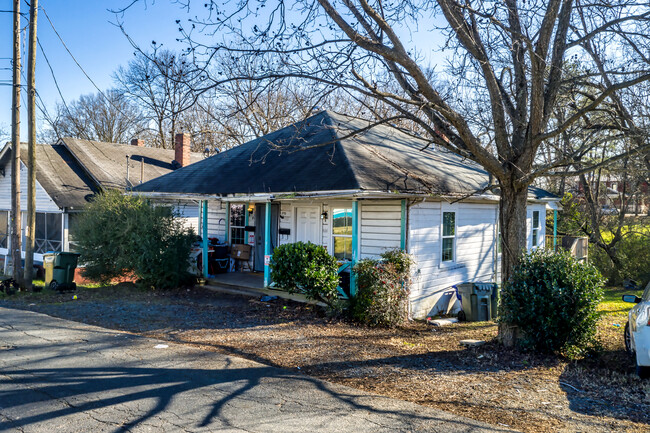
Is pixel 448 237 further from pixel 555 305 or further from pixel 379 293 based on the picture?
pixel 555 305

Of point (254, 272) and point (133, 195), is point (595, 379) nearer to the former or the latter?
point (254, 272)

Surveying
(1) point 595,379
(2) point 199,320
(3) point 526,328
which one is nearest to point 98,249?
Result: (2) point 199,320

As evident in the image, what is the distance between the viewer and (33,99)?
13.8 m

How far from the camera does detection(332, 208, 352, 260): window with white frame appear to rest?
1312 cm

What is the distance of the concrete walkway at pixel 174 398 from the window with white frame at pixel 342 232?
6046 millimetres

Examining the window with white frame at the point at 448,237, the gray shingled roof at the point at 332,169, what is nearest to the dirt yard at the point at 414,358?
the window with white frame at the point at 448,237

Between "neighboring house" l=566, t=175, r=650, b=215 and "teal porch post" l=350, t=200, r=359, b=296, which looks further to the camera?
"neighboring house" l=566, t=175, r=650, b=215

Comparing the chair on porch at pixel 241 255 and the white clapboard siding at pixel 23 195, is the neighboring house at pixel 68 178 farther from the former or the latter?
the chair on porch at pixel 241 255

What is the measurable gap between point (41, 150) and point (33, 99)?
8.46 metres

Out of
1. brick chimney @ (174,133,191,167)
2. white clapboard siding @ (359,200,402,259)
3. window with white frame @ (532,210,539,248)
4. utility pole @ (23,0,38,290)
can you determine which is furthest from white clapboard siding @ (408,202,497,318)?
brick chimney @ (174,133,191,167)

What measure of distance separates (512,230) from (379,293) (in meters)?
2.94

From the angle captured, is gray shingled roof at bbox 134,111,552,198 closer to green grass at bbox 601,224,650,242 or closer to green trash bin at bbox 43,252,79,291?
green trash bin at bbox 43,252,79,291

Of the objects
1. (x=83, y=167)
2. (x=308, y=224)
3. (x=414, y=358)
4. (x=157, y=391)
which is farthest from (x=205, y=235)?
(x=83, y=167)

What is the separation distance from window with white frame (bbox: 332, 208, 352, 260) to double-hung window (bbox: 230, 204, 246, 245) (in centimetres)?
403
